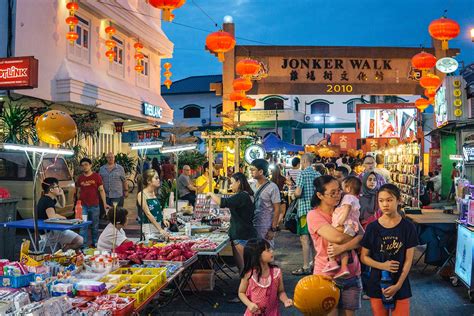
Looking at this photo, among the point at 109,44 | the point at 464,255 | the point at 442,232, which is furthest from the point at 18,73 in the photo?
the point at 464,255

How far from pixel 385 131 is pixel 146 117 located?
438 inches

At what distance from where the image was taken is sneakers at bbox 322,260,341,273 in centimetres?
488

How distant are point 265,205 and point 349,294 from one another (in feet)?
10.2

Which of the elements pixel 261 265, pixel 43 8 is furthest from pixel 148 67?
pixel 261 265

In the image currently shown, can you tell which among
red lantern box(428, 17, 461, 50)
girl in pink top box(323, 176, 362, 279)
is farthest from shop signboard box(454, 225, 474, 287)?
red lantern box(428, 17, 461, 50)

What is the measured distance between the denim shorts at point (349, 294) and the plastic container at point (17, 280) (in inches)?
112

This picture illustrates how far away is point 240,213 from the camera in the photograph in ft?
24.3

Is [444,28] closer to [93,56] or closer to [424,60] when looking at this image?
[424,60]

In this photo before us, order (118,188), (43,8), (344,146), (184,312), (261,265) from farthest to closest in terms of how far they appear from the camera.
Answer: (344,146)
(43,8)
(118,188)
(184,312)
(261,265)

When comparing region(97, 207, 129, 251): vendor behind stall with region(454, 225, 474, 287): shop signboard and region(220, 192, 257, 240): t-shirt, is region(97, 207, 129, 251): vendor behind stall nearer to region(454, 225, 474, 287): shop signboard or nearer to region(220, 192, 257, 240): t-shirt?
region(220, 192, 257, 240): t-shirt

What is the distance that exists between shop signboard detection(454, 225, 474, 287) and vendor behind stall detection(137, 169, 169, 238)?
14.8 ft

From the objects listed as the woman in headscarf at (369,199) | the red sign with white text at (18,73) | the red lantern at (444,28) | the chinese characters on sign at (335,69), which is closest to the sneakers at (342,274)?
the woman in headscarf at (369,199)

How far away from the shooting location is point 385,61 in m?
22.4

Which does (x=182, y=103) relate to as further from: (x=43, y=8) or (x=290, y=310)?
(x=290, y=310)
